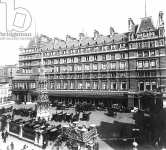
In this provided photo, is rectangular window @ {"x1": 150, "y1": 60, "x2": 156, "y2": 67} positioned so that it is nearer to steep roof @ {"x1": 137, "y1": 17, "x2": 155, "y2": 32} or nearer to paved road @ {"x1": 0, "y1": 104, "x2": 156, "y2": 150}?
steep roof @ {"x1": 137, "y1": 17, "x2": 155, "y2": 32}

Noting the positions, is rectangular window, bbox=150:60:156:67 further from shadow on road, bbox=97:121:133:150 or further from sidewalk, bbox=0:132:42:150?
sidewalk, bbox=0:132:42:150

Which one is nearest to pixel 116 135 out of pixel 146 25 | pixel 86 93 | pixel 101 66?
pixel 86 93

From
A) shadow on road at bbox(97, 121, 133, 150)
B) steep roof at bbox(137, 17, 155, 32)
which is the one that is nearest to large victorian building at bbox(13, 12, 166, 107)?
steep roof at bbox(137, 17, 155, 32)

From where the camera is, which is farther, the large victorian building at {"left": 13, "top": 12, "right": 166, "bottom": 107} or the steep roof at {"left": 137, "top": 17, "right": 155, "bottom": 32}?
the steep roof at {"left": 137, "top": 17, "right": 155, "bottom": 32}

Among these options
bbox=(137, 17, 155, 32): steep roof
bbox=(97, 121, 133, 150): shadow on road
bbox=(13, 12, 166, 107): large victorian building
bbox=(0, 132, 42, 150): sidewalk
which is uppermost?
bbox=(137, 17, 155, 32): steep roof

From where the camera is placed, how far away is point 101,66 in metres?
42.3

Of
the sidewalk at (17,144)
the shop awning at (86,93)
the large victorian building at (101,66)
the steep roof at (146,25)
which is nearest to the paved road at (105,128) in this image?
the sidewalk at (17,144)

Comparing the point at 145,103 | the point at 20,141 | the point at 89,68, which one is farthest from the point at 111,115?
the point at 20,141

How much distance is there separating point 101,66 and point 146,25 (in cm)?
1317

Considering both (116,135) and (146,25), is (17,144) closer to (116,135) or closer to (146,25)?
(116,135)

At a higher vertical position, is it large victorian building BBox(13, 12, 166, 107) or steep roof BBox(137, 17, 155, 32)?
steep roof BBox(137, 17, 155, 32)

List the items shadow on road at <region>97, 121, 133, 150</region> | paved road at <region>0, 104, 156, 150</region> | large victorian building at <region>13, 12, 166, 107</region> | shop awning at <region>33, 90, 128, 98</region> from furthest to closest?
shop awning at <region>33, 90, 128, 98</region> → large victorian building at <region>13, 12, 166, 107</region> → paved road at <region>0, 104, 156, 150</region> → shadow on road at <region>97, 121, 133, 150</region>

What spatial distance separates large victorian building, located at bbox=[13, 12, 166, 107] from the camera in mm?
35916

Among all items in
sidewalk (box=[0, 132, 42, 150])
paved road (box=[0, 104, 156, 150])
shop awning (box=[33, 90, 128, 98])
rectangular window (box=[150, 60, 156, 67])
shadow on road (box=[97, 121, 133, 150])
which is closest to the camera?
shadow on road (box=[97, 121, 133, 150])
